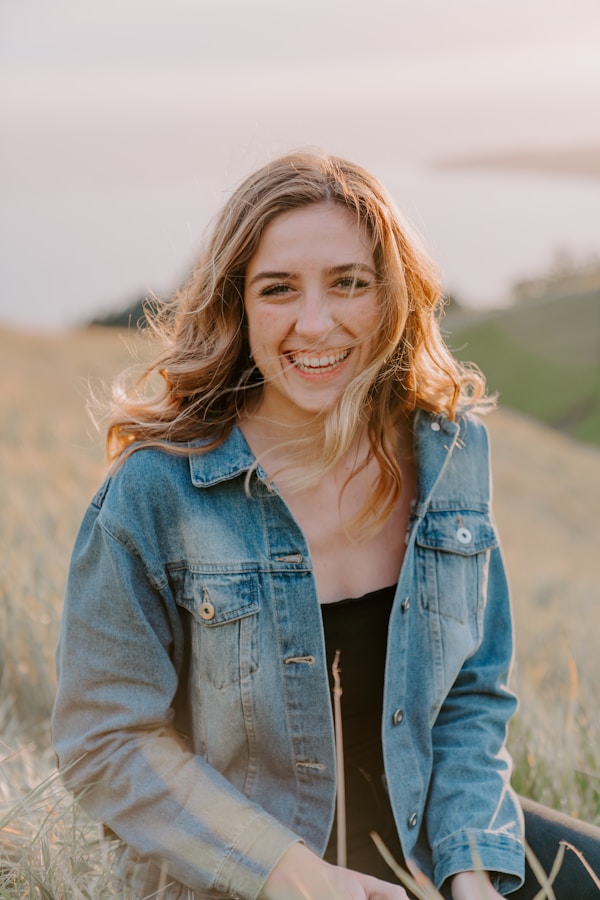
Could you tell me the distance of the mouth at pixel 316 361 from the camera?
1.92 meters

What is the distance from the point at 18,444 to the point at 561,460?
1827 cm

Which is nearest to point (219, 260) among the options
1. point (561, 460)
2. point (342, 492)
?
point (342, 492)

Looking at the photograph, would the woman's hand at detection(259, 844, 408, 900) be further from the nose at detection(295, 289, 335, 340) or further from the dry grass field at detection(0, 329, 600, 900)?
the nose at detection(295, 289, 335, 340)

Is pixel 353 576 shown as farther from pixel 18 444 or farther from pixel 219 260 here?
pixel 18 444

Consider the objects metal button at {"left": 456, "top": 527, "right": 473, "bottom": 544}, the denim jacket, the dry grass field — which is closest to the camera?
the denim jacket

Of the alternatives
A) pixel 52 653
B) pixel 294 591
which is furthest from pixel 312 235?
pixel 52 653

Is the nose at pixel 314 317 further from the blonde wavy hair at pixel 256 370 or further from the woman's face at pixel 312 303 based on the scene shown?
the blonde wavy hair at pixel 256 370

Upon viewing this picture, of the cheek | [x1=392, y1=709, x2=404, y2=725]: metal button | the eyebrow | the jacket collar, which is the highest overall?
the eyebrow

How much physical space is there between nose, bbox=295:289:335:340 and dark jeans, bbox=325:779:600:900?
0.93m

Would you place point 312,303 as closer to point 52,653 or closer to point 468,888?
point 468,888

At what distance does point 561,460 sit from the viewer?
23469mm

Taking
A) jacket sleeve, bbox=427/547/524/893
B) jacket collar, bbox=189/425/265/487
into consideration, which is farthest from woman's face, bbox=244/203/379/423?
jacket sleeve, bbox=427/547/524/893

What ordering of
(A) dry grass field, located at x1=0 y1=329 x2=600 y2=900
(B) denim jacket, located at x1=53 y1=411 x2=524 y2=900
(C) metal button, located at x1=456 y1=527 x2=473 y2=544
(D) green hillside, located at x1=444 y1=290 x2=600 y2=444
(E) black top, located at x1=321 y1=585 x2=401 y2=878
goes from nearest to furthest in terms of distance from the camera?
(B) denim jacket, located at x1=53 y1=411 x2=524 y2=900 < (A) dry grass field, located at x1=0 y1=329 x2=600 y2=900 < (E) black top, located at x1=321 y1=585 x2=401 y2=878 < (C) metal button, located at x1=456 y1=527 x2=473 y2=544 < (D) green hillside, located at x1=444 y1=290 x2=600 y2=444

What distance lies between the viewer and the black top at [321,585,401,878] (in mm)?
1938
